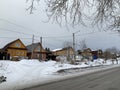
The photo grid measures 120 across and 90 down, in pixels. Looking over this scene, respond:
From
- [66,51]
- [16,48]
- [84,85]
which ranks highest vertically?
[66,51]

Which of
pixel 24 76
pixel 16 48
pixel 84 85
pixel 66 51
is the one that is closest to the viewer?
pixel 84 85

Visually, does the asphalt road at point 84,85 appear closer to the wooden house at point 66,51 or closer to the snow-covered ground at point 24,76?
the snow-covered ground at point 24,76

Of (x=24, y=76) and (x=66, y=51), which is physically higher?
(x=66, y=51)

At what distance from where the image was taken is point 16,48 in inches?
2704

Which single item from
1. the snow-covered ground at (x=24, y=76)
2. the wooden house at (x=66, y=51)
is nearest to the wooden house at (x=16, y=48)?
the wooden house at (x=66, y=51)

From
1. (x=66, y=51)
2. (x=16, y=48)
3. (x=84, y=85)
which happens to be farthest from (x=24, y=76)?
(x=66, y=51)

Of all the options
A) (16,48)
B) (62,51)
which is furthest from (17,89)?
(62,51)

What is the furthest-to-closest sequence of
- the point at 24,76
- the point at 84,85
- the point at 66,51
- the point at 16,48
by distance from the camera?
the point at 66,51 → the point at 16,48 → the point at 24,76 → the point at 84,85

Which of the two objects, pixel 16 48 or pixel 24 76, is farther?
pixel 16 48

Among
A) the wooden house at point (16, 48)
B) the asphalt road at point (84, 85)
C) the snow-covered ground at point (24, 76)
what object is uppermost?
the wooden house at point (16, 48)

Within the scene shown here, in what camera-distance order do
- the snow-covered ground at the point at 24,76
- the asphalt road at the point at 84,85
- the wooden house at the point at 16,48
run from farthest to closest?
1. the wooden house at the point at 16,48
2. the snow-covered ground at the point at 24,76
3. the asphalt road at the point at 84,85

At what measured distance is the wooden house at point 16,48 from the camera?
67.2 m

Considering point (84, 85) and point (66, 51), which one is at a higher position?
point (66, 51)

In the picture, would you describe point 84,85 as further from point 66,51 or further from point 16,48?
point 66,51
